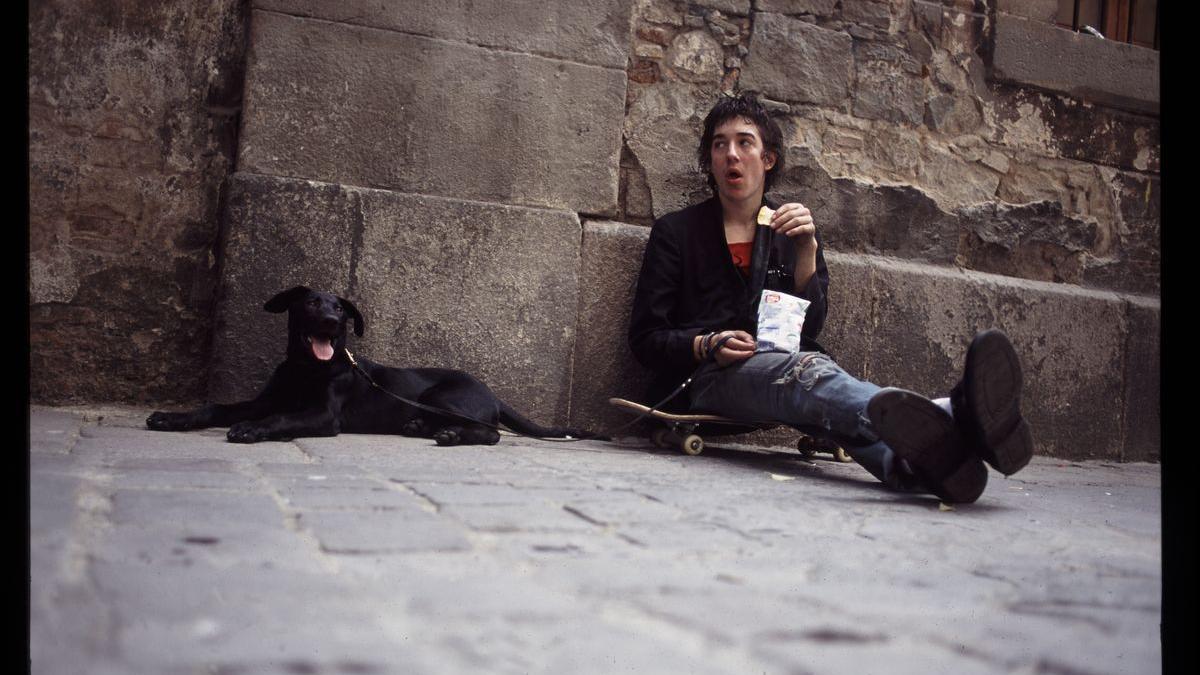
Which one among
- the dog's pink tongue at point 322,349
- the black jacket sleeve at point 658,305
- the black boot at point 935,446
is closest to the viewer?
the black boot at point 935,446

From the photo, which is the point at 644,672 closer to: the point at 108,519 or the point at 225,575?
the point at 225,575

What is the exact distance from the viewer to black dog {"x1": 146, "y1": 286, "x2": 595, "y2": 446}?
3.40 m

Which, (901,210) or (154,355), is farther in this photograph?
(901,210)

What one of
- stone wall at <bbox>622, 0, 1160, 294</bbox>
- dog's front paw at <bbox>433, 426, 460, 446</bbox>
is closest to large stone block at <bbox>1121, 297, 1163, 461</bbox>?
stone wall at <bbox>622, 0, 1160, 294</bbox>

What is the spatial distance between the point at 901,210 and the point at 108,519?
417cm

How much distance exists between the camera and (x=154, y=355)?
12.6 ft

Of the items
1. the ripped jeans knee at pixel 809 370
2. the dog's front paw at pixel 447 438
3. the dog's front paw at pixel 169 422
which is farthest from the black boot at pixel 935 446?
the dog's front paw at pixel 169 422

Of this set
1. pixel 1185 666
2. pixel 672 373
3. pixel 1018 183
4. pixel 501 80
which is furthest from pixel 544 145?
pixel 1185 666

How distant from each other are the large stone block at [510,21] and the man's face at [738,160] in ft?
2.21

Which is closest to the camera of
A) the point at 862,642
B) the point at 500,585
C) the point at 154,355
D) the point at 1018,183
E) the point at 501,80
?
the point at 862,642

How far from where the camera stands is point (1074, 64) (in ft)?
17.0

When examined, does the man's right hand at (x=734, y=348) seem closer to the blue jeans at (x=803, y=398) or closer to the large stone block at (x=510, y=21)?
the blue jeans at (x=803, y=398)

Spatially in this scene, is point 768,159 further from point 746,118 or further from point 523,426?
point 523,426

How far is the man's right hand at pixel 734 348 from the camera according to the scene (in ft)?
11.3
